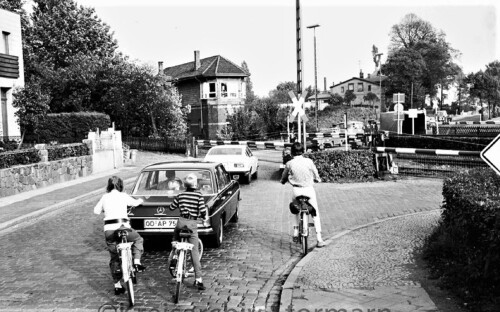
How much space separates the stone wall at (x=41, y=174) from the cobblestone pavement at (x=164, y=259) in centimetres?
315

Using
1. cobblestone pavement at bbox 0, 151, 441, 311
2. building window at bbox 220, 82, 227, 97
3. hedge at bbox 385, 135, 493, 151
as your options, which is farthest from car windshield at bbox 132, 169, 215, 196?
building window at bbox 220, 82, 227, 97

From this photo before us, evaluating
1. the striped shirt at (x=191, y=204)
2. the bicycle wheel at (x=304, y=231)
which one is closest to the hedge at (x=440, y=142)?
the bicycle wheel at (x=304, y=231)

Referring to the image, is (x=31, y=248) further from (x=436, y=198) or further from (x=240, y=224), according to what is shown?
(x=436, y=198)

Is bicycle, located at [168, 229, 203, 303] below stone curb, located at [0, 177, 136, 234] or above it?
above

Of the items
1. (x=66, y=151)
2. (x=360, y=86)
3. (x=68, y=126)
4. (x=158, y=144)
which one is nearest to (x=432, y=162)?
(x=66, y=151)

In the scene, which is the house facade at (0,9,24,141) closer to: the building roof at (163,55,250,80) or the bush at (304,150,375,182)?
the bush at (304,150,375,182)

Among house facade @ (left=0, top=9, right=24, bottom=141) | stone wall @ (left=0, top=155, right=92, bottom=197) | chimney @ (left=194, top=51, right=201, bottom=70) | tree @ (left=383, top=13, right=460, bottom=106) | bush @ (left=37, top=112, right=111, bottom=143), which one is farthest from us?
tree @ (left=383, top=13, right=460, bottom=106)

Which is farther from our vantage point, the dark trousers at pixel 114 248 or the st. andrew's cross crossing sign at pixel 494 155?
the dark trousers at pixel 114 248

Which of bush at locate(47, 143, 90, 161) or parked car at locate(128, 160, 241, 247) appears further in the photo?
bush at locate(47, 143, 90, 161)

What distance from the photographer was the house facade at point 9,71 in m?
24.1

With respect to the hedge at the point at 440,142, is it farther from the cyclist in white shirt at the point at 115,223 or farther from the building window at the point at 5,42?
the building window at the point at 5,42

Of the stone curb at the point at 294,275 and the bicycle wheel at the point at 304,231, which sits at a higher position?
the bicycle wheel at the point at 304,231

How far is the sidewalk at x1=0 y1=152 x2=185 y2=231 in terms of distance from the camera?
13.1 meters

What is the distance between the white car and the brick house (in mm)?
37157
